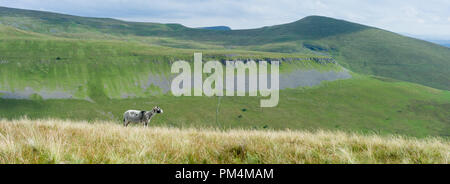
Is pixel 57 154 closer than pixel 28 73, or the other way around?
pixel 57 154

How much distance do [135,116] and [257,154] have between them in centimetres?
1634

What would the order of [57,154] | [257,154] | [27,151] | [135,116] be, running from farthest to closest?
[135,116] < [257,154] < [27,151] < [57,154]

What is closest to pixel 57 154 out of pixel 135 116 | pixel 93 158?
pixel 93 158

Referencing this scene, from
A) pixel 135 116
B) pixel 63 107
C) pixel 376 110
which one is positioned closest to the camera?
pixel 135 116

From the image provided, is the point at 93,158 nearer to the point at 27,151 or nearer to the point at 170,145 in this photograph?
the point at 27,151

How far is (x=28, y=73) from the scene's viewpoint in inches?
7525

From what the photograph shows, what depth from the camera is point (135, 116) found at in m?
19.6

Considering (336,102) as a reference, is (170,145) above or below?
above
